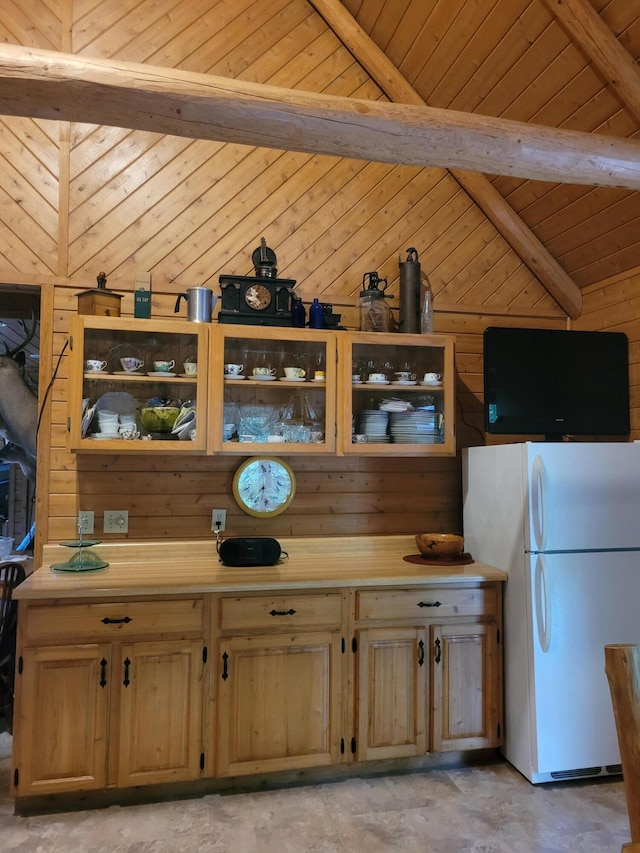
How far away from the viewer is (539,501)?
248 cm

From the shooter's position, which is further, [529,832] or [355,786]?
[355,786]

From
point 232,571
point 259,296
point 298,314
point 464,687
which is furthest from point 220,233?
point 464,687

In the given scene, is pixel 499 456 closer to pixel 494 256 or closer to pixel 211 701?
pixel 494 256

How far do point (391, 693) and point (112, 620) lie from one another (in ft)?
3.92

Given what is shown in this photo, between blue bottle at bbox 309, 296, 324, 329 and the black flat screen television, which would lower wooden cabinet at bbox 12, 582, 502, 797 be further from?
blue bottle at bbox 309, 296, 324, 329

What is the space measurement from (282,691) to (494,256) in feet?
8.36

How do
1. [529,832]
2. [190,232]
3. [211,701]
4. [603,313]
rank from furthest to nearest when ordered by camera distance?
[603,313], [190,232], [211,701], [529,832]

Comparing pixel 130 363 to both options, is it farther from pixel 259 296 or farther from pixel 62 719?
pixel 62 719

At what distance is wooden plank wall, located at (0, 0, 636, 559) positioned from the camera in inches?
112

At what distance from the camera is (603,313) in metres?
3.26

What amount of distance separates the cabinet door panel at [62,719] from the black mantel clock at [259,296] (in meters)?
1.55

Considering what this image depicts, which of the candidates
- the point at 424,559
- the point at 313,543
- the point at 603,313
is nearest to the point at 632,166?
the point at 603,313

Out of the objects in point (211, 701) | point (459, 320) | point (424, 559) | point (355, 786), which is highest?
point (459, 320)

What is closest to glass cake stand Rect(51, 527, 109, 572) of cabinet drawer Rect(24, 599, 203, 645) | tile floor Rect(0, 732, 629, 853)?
cabinet drawer Rect(24, 599, 203, 645)
